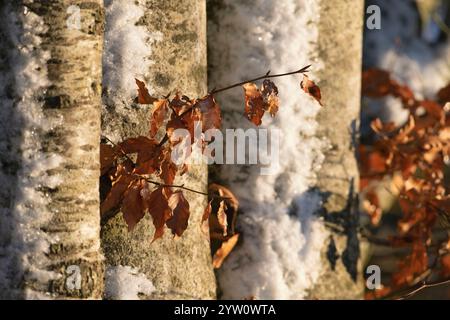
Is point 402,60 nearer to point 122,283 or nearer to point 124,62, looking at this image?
point 124,62

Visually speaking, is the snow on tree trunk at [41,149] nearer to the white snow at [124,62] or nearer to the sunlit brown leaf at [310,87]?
the white snow at [124,62]

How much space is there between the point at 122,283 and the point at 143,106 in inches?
21.0

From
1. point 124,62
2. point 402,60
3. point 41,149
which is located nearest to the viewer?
point 41,149

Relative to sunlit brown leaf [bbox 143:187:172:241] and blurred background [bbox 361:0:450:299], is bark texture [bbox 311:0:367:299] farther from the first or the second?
blurred background [bbox 361:0:450:299]

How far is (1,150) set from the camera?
1795 mm

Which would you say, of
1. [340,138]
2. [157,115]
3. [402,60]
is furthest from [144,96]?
[402,60]

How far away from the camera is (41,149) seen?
69.6 inches

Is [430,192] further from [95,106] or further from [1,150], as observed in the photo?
[1,150]

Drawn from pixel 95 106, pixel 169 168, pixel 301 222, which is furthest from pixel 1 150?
pixel 301 222

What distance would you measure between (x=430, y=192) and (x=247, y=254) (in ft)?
3.09

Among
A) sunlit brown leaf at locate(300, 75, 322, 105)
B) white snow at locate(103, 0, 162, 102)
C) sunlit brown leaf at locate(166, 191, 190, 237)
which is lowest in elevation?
sunlit brown leaf at locate(166, 191, 190, 237)

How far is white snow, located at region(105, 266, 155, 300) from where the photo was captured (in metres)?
2.09

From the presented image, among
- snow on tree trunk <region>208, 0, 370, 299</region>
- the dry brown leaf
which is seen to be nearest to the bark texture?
snow on tree trunk <region>208, 0, 370, 299</region>

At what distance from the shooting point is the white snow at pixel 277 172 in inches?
99.6
